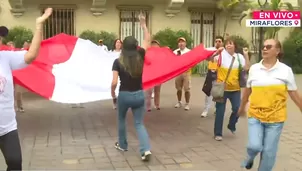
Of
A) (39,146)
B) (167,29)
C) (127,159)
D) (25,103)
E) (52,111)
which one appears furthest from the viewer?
(167,29)

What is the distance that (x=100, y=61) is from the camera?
9.02 meters

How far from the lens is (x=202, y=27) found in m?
21.6

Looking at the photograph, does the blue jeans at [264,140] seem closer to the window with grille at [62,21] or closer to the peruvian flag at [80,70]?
the peruvian flag at [80,70]

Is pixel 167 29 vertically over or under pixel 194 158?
over

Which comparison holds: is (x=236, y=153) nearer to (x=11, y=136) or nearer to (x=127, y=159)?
(x=127, y=159)

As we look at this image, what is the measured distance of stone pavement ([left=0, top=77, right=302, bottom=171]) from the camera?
19.7 ft

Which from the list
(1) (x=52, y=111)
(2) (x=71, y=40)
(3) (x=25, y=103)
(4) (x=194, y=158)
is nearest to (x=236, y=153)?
(4) (x=194, y=158)

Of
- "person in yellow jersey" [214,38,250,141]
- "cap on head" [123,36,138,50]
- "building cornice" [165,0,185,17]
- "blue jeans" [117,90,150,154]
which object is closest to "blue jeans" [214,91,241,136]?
"person in yellow jersey" [214,38,250,141]

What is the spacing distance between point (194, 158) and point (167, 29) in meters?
14.5

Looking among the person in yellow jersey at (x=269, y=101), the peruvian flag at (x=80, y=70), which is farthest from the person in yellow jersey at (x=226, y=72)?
the person in yellow jersey at (x=269, y=101)

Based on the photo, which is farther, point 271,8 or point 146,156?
point 271,8

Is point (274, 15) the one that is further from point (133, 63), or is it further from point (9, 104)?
point (9, 104)

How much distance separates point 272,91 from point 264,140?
0.58 metres

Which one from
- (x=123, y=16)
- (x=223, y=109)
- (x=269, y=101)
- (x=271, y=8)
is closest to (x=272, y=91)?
(x=269, y=101)
